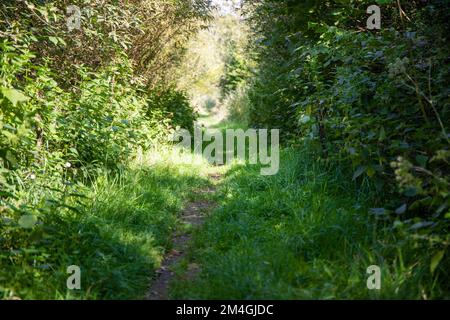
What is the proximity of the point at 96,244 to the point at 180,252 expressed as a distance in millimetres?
973

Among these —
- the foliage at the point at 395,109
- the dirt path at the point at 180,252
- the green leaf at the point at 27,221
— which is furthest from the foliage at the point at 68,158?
the foliage at the point at 395,109

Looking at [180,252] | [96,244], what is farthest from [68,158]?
[180,252]

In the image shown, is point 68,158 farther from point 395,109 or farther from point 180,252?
point 395,109

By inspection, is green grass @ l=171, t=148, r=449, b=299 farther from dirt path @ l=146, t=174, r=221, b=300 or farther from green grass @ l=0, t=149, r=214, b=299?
green grass @ l=0, t=149, r=214, b=299

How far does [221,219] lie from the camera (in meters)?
5.36

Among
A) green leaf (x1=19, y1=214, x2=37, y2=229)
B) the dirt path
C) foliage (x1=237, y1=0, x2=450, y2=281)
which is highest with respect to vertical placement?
foliage (x1=237, y1=0, x2=450, y2=281)

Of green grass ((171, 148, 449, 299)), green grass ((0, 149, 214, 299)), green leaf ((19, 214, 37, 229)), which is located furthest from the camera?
green leaf ((19, 214, 37, 229))

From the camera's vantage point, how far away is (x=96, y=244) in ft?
13.5

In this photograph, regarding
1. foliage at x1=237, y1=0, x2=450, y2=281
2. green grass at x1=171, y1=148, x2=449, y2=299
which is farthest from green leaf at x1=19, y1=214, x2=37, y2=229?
foliage at x1=237, y1=0, x2=450, y2=281

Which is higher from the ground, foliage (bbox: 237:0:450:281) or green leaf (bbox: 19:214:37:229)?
foliage (bbox: 237:0:450:281)

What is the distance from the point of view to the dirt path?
3.76 meters

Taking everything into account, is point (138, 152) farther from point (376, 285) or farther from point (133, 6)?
point (376, 285)

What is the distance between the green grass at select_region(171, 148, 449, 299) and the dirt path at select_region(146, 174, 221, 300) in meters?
0.13

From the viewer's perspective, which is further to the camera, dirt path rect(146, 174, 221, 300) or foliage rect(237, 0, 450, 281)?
dirt path rect(146, 174, 221, 300)
